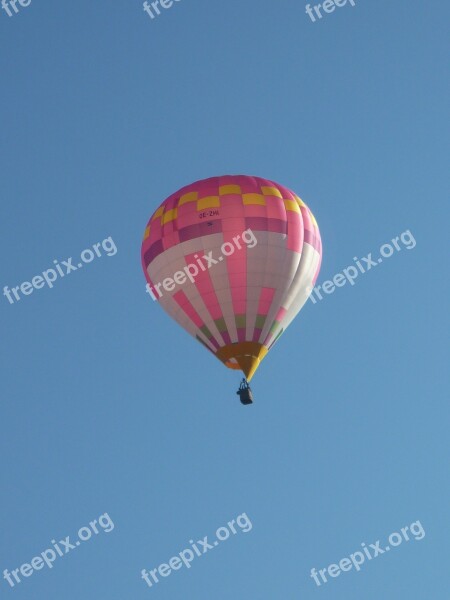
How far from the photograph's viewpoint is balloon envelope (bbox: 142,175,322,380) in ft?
153

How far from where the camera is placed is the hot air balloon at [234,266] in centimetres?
4656

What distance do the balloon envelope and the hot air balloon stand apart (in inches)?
1.1

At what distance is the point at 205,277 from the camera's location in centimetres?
4669

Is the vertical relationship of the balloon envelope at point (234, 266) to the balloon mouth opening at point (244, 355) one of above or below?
above

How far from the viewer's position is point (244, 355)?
152 ft

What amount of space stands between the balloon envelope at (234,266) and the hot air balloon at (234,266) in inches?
1.1

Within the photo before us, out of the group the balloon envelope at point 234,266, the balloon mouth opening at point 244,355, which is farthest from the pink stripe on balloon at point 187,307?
the balloon mouth opening at point 244,355

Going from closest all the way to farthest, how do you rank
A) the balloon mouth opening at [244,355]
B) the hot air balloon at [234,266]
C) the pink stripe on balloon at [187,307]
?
the balloon mouth opening at [244,355] < the hot air balloon at [234,266] < the pink stripe on balloon at [187,307]

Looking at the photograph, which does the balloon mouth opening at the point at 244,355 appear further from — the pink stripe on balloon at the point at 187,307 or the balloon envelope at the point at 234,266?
the pink stripe on balloon at the point at 187,307

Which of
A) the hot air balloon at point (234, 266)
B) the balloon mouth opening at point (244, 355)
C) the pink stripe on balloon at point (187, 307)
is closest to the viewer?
the balloon mouth opening at point (244, 355)

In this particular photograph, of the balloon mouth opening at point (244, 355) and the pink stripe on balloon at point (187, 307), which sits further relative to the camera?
the pink stripe on balloon at point (187, 307)

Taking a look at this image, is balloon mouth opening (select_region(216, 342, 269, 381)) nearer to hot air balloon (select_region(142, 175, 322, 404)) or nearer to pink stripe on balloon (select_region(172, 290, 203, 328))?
hot air balloon (select_region(142, 175, 322, 404))

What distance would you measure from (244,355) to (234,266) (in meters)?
2.62

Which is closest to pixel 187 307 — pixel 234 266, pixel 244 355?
pixel 234 266
